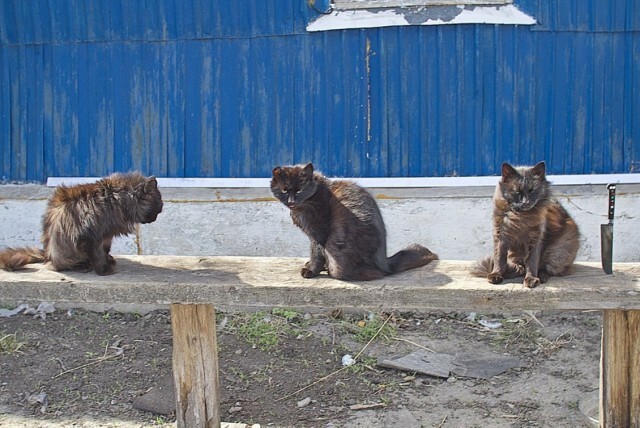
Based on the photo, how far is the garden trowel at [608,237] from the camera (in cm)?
384

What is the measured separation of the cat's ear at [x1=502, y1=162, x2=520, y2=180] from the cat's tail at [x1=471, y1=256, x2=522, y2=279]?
0.47 m

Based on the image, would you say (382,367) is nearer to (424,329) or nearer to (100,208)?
(424,329)

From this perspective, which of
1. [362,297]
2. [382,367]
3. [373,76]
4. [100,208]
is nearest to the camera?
[362,297]

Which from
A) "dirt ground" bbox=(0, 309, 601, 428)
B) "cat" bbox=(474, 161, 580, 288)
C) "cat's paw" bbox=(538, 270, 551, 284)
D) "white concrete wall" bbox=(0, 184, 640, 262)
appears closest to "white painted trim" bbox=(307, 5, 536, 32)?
"white concrete wall" bbox=(0, 184, 640, 262)

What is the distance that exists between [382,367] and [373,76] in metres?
2.54

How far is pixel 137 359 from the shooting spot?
5742 mm

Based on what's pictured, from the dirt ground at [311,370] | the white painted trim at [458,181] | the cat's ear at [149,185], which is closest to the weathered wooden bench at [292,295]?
the cat's ear at [149,185]

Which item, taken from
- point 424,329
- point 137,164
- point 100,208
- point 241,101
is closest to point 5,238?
point 137,164

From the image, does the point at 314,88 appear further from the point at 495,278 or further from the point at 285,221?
the point at 495,278

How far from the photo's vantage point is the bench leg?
4.00 m

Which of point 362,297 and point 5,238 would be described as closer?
point 362,297

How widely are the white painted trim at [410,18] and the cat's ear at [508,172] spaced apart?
293 cm

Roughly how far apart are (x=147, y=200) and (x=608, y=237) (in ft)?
7.97

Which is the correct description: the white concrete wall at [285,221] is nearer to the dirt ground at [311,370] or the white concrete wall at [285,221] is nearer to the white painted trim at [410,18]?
the dirt ground at [311,370]
